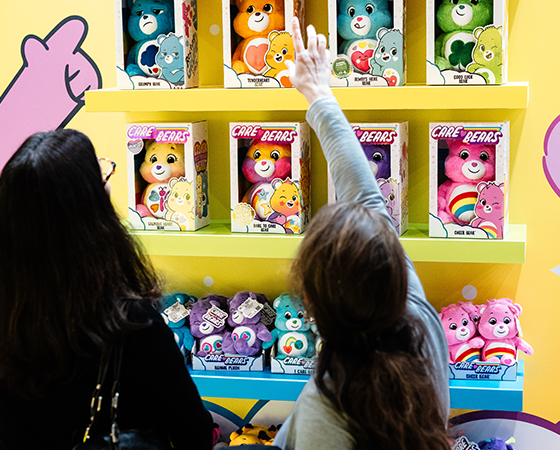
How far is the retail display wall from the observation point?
1569 millimetres

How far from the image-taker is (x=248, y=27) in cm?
162

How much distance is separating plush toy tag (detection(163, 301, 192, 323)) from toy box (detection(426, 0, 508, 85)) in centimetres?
95

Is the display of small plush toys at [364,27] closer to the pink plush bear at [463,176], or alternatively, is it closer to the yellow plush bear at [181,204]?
the pink plush bear at [463,176]

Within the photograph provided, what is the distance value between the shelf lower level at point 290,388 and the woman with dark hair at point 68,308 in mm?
764

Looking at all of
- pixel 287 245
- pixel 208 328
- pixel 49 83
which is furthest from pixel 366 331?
pixel 49 83

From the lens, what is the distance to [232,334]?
178 cm

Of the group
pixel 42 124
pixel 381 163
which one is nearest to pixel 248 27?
pixel 381 163

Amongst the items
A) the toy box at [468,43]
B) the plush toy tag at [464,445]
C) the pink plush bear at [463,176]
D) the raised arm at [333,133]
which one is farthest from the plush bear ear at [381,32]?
the plush toy tag at [464,445]

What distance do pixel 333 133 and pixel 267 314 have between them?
91 cm

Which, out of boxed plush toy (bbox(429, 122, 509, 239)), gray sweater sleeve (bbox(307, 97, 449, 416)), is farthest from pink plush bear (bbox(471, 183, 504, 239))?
gray sweater sleeve (bbox(307, 97, 449, 416))

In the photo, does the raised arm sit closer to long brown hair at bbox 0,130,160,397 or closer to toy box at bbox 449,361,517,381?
long brown hair at bbox 0,130,160,397

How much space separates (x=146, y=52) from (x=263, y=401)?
1137mm

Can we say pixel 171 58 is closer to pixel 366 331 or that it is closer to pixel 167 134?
pixel 167 134

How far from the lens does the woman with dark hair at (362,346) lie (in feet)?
2.63
